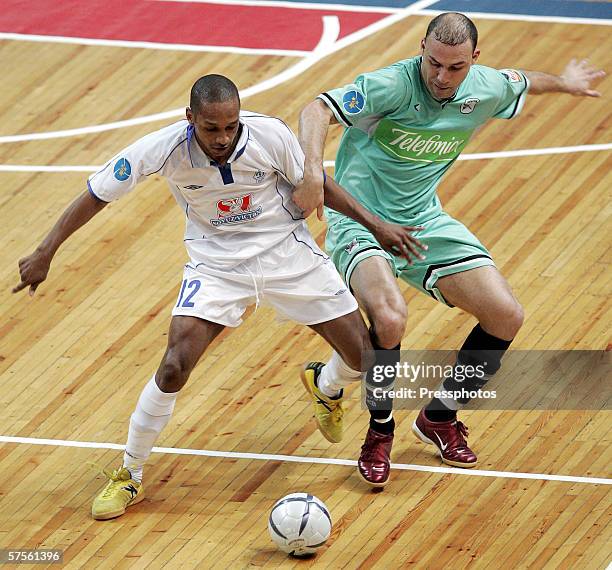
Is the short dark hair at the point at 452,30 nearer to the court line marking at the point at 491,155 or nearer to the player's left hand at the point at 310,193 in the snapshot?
the player's left hand at the point at 310,193

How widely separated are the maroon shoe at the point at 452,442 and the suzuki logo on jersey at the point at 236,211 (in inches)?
59.1

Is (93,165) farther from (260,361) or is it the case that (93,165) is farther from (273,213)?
(273,213)

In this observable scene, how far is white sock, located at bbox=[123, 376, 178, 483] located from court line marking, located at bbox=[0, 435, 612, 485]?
526mm

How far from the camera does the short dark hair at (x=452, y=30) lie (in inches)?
278

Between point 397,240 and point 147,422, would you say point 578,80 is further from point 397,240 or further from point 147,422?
point 147,422

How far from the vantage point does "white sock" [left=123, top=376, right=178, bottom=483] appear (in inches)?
278

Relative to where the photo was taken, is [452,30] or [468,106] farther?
[468,106]

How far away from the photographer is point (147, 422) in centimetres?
711

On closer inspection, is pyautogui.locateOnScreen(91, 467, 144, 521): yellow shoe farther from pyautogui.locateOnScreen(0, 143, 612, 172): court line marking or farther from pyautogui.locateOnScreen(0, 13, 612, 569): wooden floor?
pyautogui.locateOnScreen(0, 143, 612, 172): court line marking

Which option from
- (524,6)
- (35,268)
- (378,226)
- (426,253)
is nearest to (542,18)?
(524,6)

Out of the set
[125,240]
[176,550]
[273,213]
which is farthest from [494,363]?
[125,240]

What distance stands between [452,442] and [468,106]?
1.75 m

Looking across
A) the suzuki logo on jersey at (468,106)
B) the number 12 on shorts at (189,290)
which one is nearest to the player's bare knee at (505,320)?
the suzuki logo on jersey at (468,106)

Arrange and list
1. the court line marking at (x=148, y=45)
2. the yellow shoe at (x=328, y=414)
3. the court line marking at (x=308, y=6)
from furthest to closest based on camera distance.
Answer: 1. the court line marking at (x=308, y=6)
2. the court line marking at (x=148, y=45)
3. the yellow shoe at (x=328, y=414)
